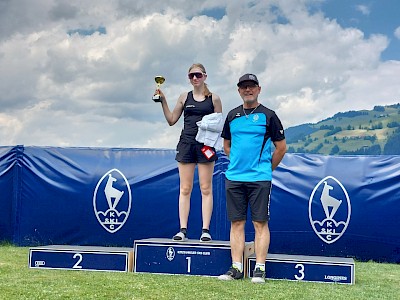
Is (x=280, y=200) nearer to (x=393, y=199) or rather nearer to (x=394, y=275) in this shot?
(x=393, y=199)

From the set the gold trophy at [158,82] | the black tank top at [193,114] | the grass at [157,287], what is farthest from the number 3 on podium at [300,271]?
the gold trophy at [158,82]

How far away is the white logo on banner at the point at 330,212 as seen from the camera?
7438 millimetres

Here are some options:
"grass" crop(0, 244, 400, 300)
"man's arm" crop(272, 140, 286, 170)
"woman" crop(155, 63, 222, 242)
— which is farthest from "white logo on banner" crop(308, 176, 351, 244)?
"man's arm" crop(272, 140, 286, 170)

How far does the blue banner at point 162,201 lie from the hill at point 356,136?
113 meters

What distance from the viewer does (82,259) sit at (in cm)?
559

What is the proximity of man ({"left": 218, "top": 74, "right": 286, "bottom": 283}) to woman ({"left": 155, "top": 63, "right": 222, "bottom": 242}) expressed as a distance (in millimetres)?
575

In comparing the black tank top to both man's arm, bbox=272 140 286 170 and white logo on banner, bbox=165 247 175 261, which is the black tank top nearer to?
man's arm, bbox=272 140 286 170

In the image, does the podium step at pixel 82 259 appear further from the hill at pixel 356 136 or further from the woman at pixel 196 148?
the hill at pixel 356 136

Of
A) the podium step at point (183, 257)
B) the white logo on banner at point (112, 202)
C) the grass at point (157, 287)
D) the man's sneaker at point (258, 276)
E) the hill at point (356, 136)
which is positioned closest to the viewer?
the grass at point (157, 287)

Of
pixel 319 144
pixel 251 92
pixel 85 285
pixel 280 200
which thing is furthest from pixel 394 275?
pixel 319 144

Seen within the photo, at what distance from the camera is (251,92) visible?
Result: 502cm

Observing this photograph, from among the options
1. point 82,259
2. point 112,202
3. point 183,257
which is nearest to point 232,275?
point 183,257

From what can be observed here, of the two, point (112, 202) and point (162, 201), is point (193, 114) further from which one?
point (112, 202)

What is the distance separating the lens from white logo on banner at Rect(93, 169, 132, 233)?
8.02 m
